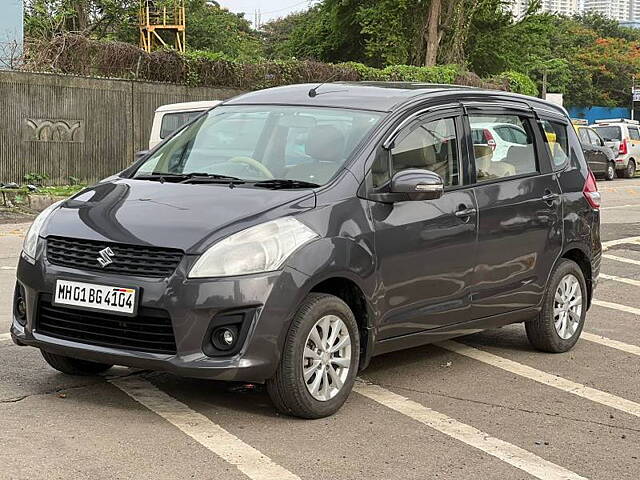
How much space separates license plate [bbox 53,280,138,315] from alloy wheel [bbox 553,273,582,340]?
3378mm

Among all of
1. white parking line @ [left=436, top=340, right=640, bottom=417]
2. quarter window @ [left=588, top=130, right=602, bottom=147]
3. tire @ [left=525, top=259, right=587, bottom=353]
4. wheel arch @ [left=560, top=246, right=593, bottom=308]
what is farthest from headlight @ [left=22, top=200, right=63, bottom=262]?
quarter window @ [left=588, top=130, right=602, bottom=147]

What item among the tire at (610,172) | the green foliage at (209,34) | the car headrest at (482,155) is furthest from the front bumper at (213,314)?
the green foliage at (209,34)

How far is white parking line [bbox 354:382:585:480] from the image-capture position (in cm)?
511

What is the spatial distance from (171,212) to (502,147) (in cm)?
262

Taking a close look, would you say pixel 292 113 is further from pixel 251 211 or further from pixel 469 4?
pixel 469 4

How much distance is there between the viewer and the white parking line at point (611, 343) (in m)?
8.06

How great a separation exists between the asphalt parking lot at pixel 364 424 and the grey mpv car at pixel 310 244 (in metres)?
0.26

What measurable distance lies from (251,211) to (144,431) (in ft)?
3.94

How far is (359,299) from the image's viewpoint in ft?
19.8

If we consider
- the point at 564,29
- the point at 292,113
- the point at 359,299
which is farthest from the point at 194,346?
the point at 564,29

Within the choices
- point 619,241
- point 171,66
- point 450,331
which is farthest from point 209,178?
point 171,66

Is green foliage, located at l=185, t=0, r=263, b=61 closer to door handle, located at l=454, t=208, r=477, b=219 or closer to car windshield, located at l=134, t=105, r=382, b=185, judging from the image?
car windshield, located at l=134, t=105, r=382, b=185

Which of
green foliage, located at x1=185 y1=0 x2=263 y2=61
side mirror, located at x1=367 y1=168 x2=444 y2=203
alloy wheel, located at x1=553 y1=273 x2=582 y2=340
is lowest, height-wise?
alloy wheel, located at x1=553 y1=273 x2=582 y2=340

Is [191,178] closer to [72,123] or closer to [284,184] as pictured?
[284,184]
